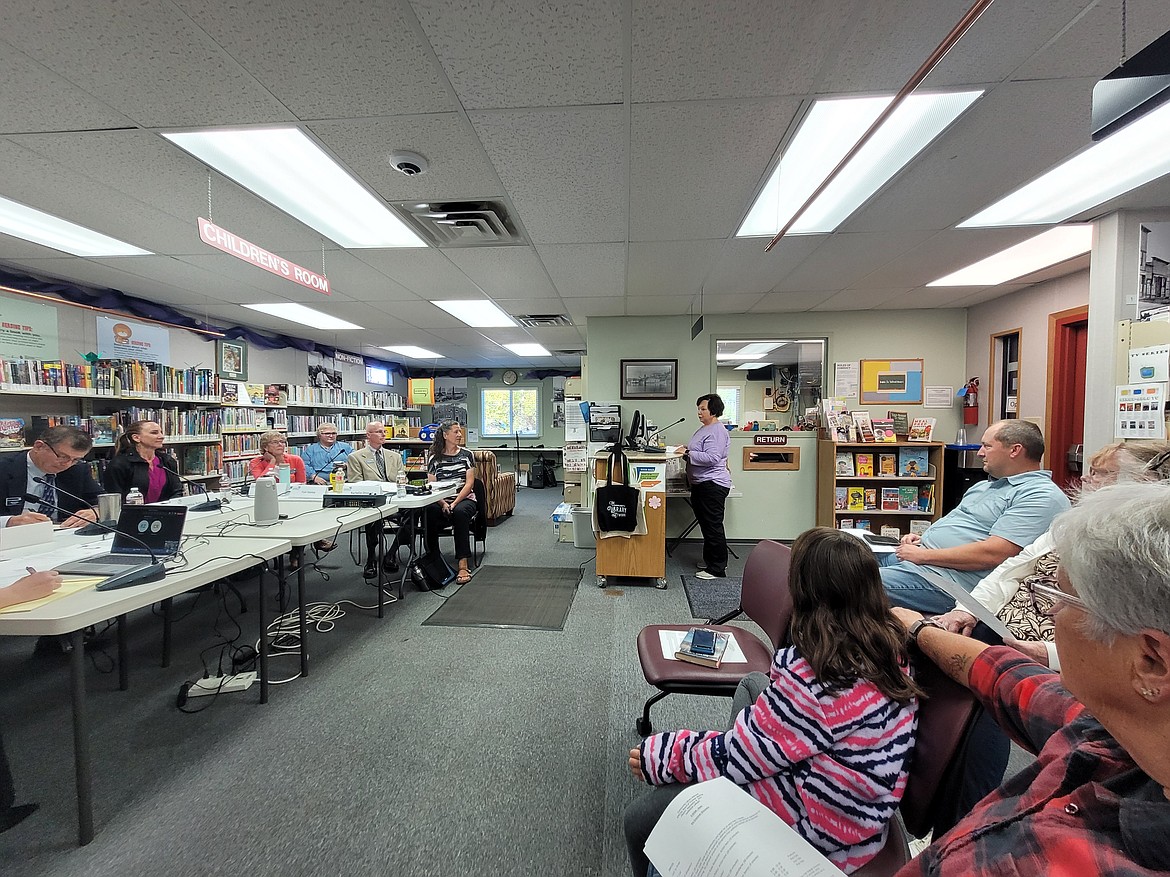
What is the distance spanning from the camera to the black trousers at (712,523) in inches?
158

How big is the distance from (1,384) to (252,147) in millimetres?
3231

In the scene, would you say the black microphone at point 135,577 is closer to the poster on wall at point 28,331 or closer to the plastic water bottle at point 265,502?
the plastic water bottle at point 265,502

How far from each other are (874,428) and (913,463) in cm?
51

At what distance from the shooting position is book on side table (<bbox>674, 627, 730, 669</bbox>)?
1.71m

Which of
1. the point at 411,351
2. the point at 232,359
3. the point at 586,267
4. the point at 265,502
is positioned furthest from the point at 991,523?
the point at 411,351

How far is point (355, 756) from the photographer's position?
1.84m

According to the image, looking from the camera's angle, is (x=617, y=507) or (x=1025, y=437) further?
(x=617, y=507)

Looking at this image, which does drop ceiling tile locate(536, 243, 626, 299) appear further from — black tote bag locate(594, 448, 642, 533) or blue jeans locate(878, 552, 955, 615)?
blue jeans locate(878, 552, 955, 615)

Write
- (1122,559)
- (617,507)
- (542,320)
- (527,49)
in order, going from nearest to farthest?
(1122,559), (527,49), (617,507), (542,320)

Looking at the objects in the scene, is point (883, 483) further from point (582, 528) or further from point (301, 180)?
point (301, 180)

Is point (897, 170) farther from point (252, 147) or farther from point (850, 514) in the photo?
point (850, 514)

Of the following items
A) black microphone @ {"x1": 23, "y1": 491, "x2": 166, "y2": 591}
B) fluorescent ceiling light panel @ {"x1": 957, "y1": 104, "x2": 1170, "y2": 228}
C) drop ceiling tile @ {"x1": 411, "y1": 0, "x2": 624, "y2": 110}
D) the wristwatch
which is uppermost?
fluorescent ceiling light panel @ {"x1": 957, "y1": 104, "x2": 1170, "y2": 228}

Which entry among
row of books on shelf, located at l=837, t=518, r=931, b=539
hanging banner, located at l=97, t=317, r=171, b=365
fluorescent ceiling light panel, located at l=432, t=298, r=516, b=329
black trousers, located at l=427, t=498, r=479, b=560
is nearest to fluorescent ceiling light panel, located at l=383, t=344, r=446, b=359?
fluorescent ceiling light panel, located at l=432, t=298, r=516, b=329

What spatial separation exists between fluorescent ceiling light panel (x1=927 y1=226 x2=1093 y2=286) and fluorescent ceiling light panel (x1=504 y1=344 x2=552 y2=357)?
17.6 feet
